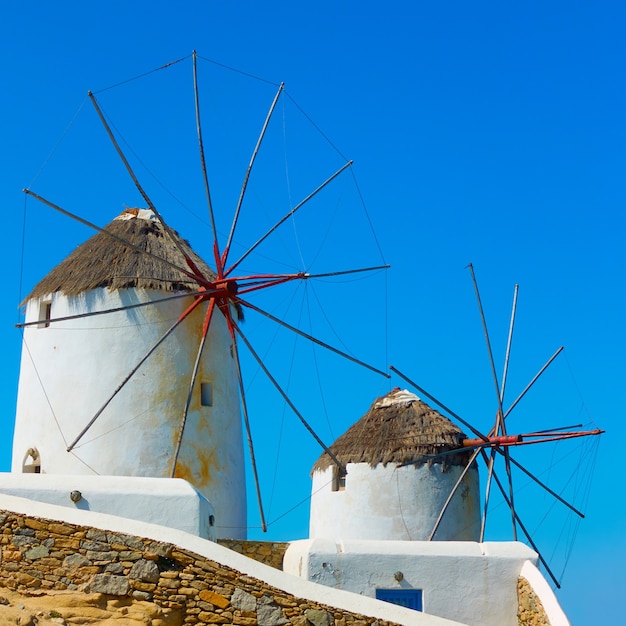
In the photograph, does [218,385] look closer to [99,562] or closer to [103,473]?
[103,473]

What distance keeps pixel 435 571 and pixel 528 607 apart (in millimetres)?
1179

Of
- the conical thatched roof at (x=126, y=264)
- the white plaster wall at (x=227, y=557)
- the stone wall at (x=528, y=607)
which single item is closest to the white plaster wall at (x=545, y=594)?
the stone wall at (x=528, y=607)

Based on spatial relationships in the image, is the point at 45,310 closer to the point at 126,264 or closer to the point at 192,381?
the point at 126,264

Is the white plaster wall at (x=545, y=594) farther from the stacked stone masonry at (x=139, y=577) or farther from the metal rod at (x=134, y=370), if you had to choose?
the metal rod at (x=134, y=370)

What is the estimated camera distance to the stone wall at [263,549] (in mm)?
15281

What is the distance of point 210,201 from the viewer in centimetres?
1622

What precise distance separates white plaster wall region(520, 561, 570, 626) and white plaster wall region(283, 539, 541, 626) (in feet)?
0.55

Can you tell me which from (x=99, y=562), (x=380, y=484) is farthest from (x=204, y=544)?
(x=380, y=484)

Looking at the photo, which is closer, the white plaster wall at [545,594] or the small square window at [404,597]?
the white plaster wall at [545,594]

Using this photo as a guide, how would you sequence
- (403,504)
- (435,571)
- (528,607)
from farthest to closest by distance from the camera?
(403,504) < (435,571) < (528,607)

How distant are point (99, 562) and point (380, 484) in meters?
9.61

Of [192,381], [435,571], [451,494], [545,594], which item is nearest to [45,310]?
[192,381]

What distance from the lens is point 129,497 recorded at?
13539 millimetres

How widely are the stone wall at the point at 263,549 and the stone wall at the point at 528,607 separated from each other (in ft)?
10.2
